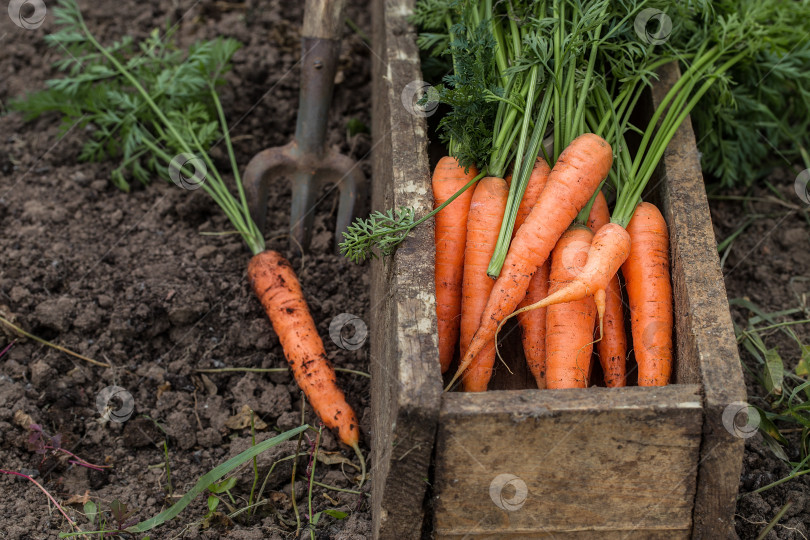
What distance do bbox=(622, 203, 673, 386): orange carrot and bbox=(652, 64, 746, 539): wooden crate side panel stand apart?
4cm

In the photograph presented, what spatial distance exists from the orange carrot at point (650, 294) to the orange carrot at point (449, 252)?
1.70 ft

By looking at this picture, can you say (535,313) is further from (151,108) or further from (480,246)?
(151,108)

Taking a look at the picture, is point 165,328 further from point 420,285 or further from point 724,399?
point 724,399

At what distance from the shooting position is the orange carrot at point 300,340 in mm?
2545

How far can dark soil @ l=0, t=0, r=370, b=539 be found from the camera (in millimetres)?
2381

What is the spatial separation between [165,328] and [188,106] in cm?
104

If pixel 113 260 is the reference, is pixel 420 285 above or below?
above

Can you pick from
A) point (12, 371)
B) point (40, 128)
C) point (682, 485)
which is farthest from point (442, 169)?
point (40, 128)

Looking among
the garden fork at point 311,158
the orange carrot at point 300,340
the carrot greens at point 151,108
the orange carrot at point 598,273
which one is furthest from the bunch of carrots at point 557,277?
the carrot greens at point 151,108

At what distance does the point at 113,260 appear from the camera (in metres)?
3.02

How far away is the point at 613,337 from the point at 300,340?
41.4 inches

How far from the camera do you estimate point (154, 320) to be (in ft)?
9.20

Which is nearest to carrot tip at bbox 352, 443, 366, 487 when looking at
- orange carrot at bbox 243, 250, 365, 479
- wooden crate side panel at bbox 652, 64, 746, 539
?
orange carrot at bbox 243, 250, 365, 479

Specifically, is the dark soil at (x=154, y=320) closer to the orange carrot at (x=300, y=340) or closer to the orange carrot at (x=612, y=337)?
the orange carrot at (x=300, y=340)
